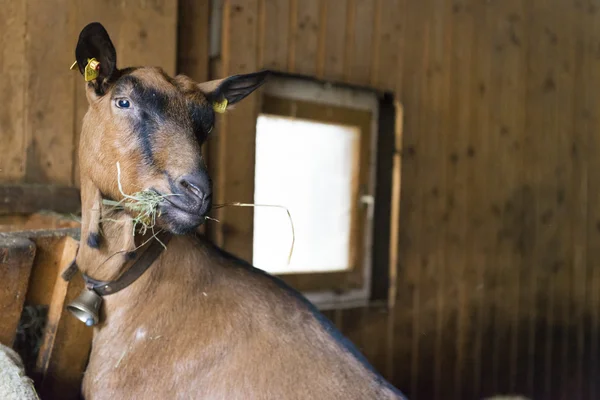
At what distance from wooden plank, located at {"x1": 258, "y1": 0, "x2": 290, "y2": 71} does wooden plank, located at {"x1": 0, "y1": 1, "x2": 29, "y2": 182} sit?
1.30 metres

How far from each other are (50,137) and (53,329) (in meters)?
1.04

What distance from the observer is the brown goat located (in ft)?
5.89

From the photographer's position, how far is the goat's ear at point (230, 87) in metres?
2.07

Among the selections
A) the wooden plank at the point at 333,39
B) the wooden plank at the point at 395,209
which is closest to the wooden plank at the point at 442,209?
the wooden plank at the point at 395,209

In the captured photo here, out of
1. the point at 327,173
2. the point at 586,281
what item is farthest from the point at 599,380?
the point at 327,173

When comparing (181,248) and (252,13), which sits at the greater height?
(252,13)

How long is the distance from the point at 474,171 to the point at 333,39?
5.78ft

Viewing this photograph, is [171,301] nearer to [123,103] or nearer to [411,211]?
[123,103]

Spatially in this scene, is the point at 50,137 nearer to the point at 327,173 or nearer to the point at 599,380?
the point at 327,173

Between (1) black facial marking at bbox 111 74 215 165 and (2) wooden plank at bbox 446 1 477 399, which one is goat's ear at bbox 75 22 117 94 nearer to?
(1) black facial marking at bbox 111 74 215 165

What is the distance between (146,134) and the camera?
5.87ft

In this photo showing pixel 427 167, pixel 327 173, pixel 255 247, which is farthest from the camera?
pixel 427 167

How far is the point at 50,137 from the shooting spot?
8.76ft

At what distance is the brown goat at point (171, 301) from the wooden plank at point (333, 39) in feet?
5.67
